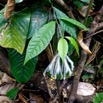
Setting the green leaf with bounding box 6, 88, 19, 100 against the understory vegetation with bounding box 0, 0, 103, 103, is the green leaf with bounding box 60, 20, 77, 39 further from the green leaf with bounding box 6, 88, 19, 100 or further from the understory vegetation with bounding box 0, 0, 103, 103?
the green leaf with bounding box 6, 88, 19, 100

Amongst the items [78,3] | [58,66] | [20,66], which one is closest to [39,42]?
[58,66]

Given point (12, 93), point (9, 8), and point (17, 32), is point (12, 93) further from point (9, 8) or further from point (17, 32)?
point (9, 8)

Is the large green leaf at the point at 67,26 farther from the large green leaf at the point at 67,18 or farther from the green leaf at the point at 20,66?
the green leaf at the point at 20,66

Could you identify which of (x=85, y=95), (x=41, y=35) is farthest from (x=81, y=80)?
(x=41, y=35)

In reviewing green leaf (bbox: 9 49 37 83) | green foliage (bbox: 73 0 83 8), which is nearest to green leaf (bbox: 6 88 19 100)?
A: green leaf (bbox: 9 49 37 83)

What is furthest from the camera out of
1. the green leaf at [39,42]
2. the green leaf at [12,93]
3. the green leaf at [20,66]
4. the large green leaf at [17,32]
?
the green leaf at [12,93]

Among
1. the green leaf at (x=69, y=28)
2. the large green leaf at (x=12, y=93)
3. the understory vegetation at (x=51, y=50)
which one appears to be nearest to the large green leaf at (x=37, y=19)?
the understory vegetation at (x=51, y=50)
